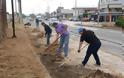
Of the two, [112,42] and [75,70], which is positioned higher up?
[75,70]

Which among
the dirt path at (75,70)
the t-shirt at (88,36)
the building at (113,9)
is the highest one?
the t-shirt at (88,36)

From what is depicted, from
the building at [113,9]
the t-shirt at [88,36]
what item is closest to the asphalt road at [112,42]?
the t-shirt at [88,36]

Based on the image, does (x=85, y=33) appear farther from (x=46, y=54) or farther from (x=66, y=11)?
(x=66, y=11)

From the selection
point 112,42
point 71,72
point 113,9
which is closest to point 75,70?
point 71,72

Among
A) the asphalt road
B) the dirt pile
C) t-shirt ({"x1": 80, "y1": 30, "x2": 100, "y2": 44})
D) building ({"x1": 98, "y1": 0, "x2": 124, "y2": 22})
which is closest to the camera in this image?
the dirt pile

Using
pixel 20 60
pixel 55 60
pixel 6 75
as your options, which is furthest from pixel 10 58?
pixel 6 75

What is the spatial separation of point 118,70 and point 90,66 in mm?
1227

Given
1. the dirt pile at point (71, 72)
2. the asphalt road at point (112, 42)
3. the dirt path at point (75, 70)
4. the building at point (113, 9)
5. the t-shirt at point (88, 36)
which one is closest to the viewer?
the dirt pile at point (71, 72)

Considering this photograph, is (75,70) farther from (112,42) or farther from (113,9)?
(113,9)

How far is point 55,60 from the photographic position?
1739cm

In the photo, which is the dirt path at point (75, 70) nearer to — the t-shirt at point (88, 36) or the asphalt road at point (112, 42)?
the t-shirt at point (88, 36)

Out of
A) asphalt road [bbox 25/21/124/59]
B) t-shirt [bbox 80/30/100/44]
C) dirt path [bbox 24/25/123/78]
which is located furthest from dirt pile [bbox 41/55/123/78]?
asphalt road [bbox 25/21/124/59]

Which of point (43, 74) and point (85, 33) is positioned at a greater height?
point (85, 33)

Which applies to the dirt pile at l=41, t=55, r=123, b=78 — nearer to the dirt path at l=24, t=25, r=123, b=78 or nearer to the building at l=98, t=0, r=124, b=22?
the dirt path at l=24, t=25, r=123, b=78
